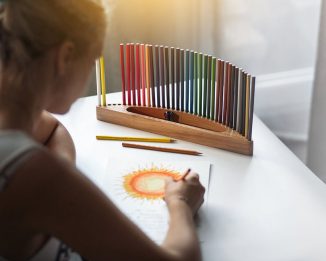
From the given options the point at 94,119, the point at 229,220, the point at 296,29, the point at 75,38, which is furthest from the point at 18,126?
the point at 296,29

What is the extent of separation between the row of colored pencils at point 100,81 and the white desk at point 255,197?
47 millimetres

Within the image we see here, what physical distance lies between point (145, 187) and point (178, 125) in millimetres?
207

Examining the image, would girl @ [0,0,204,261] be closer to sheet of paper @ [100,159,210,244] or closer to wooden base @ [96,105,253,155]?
sheet of paper @ [100,159,210,244]

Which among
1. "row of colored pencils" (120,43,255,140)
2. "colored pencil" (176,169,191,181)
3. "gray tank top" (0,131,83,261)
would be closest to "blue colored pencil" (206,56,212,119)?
"row of colored pencils" (120,43,255,140)

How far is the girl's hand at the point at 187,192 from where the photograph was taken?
0.85m

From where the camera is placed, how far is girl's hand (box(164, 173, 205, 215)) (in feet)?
2.78

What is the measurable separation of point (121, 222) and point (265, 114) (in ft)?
3.10

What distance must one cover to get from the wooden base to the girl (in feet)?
1.21

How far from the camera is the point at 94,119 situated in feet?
3.94

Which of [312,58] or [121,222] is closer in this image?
[121,222]

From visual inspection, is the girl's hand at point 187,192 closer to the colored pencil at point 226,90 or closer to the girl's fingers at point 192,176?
the girl's fingers at point 192,176

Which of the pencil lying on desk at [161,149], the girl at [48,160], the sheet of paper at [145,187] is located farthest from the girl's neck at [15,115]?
the pencil lying on desk at [161,149]

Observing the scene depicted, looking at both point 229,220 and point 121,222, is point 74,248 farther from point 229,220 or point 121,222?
point 229,220

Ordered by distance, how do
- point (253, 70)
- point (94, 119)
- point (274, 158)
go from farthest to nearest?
point (253, 70), point (94, 119), point (274, 158)
